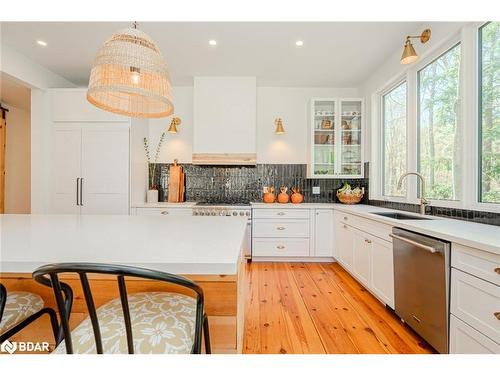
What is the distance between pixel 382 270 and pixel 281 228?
146cm

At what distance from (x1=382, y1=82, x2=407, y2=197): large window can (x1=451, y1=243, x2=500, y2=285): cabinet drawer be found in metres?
1.67

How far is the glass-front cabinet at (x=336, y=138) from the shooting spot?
145 inches

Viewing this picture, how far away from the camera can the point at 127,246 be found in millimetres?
1002

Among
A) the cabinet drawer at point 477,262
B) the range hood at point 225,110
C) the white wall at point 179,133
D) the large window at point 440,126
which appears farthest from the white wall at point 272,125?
the cabinet drawer at point 477,262

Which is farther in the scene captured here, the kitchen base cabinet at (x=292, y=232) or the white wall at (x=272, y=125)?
the white wall at (x=272, y=125)

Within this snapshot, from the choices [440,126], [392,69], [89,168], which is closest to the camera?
[440,126]

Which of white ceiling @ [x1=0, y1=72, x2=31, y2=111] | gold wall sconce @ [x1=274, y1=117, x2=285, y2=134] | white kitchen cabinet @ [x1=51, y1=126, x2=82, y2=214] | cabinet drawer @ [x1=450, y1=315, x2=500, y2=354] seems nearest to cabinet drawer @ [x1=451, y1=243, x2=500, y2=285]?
cabinet drawer @ [x1=450, y1=315, x2=500, y2=354]

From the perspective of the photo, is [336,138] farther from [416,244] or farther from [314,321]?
[314,321]

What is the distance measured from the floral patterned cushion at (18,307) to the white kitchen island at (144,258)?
0.24ft

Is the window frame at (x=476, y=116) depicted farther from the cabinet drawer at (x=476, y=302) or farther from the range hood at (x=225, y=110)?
the range hood at (x=225, y=110)

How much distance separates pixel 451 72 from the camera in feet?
7.10

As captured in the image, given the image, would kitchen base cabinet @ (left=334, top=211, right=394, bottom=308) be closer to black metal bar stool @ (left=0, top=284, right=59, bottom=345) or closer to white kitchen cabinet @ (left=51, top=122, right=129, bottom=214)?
black metal bar stool @ (left=0, top=284, right=59, bottom=345)

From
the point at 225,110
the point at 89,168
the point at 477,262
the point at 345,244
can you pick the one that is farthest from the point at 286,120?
the point at 477,262
